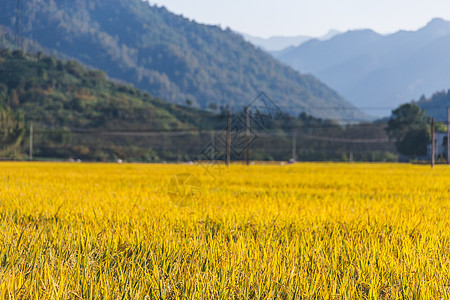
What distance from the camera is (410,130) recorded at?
7056 centimetres

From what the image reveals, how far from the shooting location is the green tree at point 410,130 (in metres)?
66.5

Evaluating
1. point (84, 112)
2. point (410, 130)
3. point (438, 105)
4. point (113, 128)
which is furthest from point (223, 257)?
point (438, 105)

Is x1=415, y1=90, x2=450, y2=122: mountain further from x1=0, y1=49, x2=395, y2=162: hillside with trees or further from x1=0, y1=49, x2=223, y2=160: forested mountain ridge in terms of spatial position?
x1=0, y1=49, x2=223, y2=160: forested mountain ridge

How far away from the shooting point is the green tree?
218 feet

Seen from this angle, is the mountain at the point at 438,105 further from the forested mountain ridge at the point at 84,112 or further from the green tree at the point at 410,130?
the forested mountain ridge at the point at 84,112

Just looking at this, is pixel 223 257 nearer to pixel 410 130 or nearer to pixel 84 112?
pixel 410 130

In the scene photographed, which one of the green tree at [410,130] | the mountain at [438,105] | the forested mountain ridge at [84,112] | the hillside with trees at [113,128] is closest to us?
the green tree at [410,130]

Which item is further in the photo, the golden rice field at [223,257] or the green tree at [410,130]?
the green tree at [410,130]

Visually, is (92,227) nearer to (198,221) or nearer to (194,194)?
(198,221)

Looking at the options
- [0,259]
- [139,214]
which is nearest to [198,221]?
[139,214]

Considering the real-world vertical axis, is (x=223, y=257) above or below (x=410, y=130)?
below

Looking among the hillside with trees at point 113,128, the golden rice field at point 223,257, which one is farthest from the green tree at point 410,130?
the golden rice field at point 223,257

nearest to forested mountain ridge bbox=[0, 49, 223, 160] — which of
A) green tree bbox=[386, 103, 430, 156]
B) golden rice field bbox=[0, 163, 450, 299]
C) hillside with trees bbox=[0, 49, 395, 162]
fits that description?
hillside with trees bbox=[0, 49, 395, 162]

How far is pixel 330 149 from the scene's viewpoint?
101 metres
